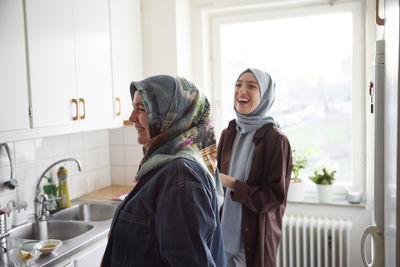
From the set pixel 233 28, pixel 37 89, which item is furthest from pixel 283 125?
pixel 37 89

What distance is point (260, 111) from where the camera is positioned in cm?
217

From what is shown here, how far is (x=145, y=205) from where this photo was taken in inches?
43.8

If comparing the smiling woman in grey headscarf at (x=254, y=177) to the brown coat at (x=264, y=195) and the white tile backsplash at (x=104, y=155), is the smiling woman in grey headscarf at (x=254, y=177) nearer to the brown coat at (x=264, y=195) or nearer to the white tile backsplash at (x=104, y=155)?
the brown coat at (x=264, y=195)

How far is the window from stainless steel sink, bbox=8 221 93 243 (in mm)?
1312

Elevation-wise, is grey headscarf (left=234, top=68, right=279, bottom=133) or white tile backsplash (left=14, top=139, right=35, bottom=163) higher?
grey headscarf (left=234, top=68, right=279, bottom=133)

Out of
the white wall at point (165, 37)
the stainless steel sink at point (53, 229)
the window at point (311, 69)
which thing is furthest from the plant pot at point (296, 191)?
the stainless steel sink at point (53, 229)

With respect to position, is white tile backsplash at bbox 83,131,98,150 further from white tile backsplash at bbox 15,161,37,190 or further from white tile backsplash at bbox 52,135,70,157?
white tile backsplash at bbox 15,161,37,190

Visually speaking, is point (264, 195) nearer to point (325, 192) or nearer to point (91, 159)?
point (325, 192)

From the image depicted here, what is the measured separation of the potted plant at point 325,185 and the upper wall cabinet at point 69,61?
1467mm

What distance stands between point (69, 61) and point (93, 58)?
0.22 metres

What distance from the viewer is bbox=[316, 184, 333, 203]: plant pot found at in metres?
2.54

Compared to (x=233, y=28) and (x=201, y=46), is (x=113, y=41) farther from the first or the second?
(x=233, y=28)

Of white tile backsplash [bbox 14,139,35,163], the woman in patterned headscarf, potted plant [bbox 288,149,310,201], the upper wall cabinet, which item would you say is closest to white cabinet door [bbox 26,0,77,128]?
the upper wall cabinet

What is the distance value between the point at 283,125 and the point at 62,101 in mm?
1608
